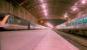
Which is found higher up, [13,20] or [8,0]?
[8,0]

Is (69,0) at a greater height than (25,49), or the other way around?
(69,0)

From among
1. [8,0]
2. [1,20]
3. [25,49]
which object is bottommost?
[25,49]

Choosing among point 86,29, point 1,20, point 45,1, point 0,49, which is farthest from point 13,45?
point 45,1

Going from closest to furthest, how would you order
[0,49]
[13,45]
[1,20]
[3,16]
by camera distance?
[0,49] → [13,45] → [1,20] → [3,16]

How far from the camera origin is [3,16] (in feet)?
25.5

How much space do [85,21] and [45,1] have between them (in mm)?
16663

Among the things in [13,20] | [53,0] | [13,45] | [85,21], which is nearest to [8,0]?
[85,21]

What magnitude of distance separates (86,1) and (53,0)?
535cm

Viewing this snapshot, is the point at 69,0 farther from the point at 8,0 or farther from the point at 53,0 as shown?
the point at 8,0

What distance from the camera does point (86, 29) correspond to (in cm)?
1202

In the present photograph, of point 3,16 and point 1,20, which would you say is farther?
point 3,16

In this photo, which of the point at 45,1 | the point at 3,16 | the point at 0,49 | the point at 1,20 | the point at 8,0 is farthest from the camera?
the point at 45,1

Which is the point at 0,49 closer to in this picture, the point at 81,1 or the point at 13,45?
the point at 13,45

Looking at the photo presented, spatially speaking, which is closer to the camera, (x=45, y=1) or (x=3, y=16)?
(x=3, y=16)
